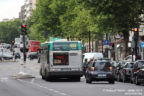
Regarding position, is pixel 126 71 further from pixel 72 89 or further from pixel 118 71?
pixel 72 89

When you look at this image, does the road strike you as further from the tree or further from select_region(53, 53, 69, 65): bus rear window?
the tree

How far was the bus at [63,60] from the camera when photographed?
134ft

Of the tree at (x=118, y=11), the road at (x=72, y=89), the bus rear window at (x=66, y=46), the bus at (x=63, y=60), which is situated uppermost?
the tree at (x=118, y=11)

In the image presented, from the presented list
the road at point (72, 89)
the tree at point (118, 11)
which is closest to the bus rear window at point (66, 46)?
the road at point (72, 89)

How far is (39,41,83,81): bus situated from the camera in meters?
40.9

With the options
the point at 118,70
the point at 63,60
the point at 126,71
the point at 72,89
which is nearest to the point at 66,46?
the point at 63,60

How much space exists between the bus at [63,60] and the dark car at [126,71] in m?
2.81

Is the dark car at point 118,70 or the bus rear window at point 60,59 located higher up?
the bus rear window at point 60,59

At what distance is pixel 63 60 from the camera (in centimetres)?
4153

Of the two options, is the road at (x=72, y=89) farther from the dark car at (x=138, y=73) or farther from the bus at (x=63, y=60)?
the bus at (x=63, y=60)

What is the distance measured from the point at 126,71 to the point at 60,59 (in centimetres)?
485

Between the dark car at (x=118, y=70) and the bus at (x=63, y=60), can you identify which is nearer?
the bus at (x=63, y=60)

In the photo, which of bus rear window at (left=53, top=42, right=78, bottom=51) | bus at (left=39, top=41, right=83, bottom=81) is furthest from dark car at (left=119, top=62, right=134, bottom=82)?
bus rear window at (left=53, top=42, right=78, bottom=51)

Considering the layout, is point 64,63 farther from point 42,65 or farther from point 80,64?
point 42,65
